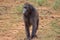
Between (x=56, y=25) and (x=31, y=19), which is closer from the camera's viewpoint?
(x=31, y=19)

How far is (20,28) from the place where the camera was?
24.8ft

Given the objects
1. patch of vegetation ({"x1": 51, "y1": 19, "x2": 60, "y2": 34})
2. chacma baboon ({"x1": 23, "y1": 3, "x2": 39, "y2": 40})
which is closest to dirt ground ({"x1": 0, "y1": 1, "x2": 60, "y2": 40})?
patch of vegetation ({"x1": 51, "y1": 19, "x2": 60, "y2": 34})

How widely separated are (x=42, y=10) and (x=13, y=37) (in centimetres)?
306

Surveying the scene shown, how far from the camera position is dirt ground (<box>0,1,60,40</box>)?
6.79m

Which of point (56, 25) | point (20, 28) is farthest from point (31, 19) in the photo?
point (56, 25)

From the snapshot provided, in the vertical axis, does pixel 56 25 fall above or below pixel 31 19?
below

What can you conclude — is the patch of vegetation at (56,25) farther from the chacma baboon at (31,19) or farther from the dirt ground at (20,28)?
the chacma baboon at (31,19)

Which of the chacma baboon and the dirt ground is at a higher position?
the chacma baboon

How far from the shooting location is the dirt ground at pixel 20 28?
6785 mm

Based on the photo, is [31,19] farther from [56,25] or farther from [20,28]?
[56,25]

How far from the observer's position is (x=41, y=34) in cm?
698

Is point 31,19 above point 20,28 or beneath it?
above

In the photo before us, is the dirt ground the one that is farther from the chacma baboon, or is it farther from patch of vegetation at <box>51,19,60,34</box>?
the chacma baboon

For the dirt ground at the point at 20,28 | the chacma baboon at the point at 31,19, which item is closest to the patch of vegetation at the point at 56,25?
the dirt ground at the point at 20,28
